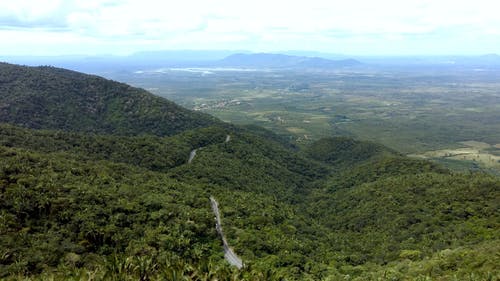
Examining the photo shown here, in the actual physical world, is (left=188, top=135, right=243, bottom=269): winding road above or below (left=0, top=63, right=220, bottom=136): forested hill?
below

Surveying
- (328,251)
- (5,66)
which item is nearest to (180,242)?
(328,251)

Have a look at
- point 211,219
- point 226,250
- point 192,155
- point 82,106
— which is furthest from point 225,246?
point 82,106

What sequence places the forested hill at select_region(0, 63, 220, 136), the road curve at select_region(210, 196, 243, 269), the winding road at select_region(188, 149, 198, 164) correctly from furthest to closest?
the forested hill at select_region(0, 63, 220, 136) → the winding road at select_region(188, 149, 198, 164) → the road curve at select_region(210, 196, 243, 269)

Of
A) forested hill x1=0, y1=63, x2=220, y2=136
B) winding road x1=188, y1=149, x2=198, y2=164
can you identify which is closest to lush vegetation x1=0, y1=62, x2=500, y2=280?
winding road x1=188, y1=149, x2=198, y2=164

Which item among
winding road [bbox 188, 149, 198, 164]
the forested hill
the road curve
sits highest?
the forested hill

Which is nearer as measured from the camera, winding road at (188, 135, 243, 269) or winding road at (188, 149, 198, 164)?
winding road at (188, 135, 243, 269)

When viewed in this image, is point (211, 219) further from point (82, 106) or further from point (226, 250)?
point (82, 106)

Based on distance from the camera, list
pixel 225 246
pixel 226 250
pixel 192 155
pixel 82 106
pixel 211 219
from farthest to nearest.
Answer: pixel 82 106
pixel 192 155
pixel 211 219
pixel 225 246
pixel 226 250

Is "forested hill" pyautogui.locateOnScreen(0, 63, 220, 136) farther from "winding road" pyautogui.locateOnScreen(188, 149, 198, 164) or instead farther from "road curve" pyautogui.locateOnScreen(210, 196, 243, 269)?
"road curve" pyautogui.locateOnScreen(210, 196, 243, 269)

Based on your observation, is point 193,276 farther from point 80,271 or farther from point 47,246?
point 47,246
